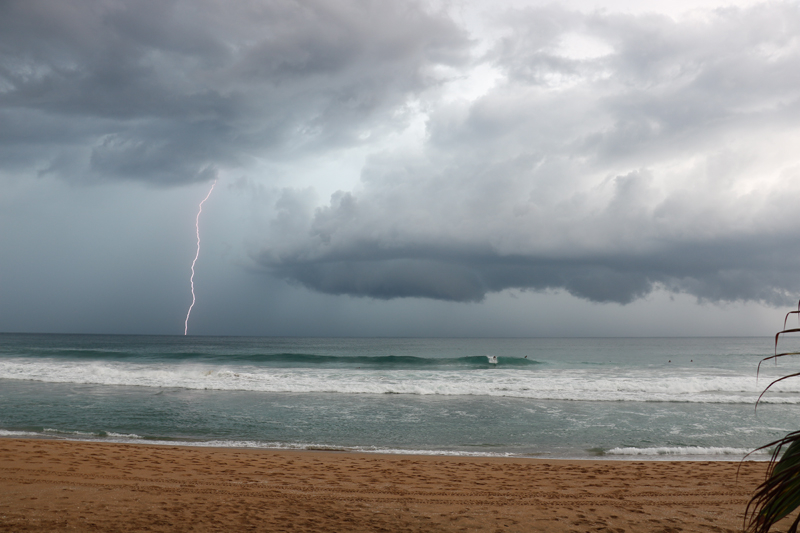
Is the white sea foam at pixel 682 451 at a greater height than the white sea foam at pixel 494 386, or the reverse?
the white sea foam at pixel 682 451

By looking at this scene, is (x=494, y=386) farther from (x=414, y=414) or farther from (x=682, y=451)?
(x=682, y=451)

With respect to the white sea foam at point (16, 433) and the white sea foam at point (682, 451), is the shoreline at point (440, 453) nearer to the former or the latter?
the white sea foam at point (682, 451)

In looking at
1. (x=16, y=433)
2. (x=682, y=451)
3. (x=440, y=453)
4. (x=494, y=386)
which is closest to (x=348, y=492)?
(x=440, y=453)

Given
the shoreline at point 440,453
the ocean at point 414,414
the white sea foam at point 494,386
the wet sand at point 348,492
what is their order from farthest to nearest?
the white sea foam at point 494,386 < the ocean at point 414,414 < the shoreline at point 440,453 < the wet sand at point 348,492

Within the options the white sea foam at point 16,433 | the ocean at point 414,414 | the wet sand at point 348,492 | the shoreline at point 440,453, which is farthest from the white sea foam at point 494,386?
the wet sand at point 348,492

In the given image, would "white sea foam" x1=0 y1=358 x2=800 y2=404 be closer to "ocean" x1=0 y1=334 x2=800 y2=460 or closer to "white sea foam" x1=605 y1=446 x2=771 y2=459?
"ocean" x1=0 y1=334 x2=800 y2=460

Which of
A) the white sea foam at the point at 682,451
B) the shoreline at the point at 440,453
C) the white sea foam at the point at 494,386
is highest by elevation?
the white sea foam at the point at 682,451

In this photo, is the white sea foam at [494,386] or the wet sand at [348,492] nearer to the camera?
the wet sand at [348,492]

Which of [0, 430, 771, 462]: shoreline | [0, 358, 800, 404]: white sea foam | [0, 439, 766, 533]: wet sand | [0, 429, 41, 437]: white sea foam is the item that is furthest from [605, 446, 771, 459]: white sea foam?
[0, 429, 41, 437]: white sea foam

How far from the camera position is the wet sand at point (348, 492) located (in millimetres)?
6137

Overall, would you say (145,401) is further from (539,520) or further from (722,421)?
(722,421)

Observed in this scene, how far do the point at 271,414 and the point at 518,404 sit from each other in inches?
339

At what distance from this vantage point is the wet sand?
6137mm

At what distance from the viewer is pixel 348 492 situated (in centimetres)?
735
